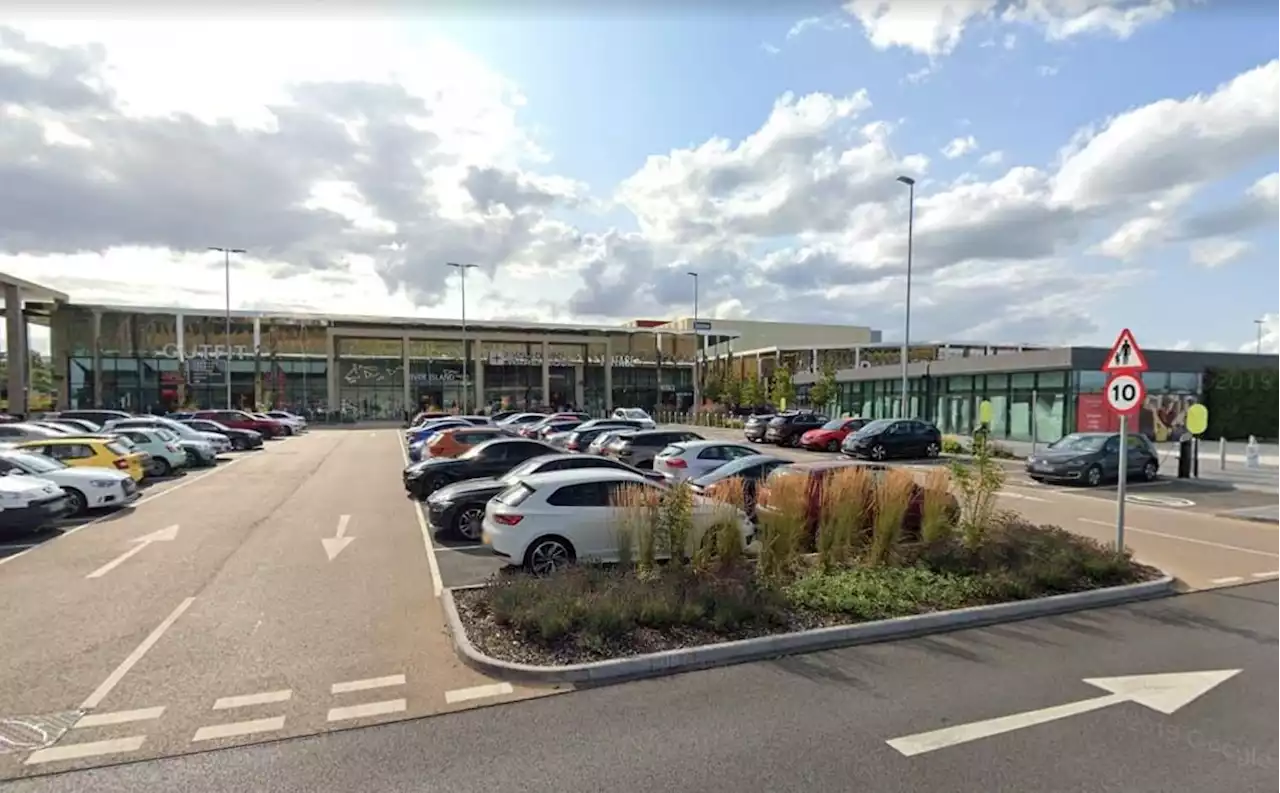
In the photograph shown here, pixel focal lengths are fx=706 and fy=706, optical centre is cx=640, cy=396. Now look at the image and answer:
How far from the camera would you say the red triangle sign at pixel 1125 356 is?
29.7 ft

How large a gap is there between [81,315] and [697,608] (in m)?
79.8

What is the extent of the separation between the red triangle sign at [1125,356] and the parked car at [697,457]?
7989mm

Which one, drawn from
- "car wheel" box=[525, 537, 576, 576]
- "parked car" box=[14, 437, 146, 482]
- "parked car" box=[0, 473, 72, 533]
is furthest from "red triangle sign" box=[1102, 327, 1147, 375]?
"parked car" box=[14, 437, 146, 482]

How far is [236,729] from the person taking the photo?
190 inches

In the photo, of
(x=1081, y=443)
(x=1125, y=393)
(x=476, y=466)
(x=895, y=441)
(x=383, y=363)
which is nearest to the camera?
(x=1125, y=393)

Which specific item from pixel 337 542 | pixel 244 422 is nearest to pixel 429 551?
pixel 337 542

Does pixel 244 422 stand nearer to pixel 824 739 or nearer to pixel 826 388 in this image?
pixel 826 388

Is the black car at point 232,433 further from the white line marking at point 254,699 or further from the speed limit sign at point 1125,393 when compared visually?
the speed limit sign at point 1125,393

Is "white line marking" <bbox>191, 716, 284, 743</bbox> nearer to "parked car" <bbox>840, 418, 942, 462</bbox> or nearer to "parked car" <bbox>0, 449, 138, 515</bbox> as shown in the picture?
"parked car" <bbox>0, 449, 138, 515</bbox>

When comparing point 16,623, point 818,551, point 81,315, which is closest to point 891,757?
point 818,551

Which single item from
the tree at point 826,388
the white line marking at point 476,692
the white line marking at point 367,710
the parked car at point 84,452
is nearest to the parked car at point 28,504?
the parked car at point 84,452

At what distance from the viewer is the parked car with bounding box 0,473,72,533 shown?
1123 cm

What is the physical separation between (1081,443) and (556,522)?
690 inches

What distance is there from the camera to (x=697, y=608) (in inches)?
258
